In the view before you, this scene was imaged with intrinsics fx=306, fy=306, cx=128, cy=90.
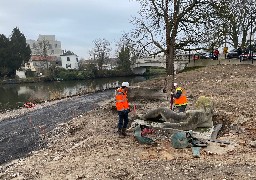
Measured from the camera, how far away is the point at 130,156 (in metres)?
8.45

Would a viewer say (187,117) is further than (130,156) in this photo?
Yes

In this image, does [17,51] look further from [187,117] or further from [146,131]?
[187,117]

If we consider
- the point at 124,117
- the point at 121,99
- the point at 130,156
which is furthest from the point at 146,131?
the point at 130,156

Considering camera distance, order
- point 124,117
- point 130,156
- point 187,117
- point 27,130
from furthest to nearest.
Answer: point 27,130
point 124,117
point 187,117
point 130,156

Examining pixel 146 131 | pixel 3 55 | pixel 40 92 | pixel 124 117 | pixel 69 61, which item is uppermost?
pixel 3 55

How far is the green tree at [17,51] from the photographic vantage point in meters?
74.0

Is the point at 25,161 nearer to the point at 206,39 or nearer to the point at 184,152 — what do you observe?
the point at 184,152

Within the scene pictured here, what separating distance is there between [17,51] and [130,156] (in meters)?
73.8

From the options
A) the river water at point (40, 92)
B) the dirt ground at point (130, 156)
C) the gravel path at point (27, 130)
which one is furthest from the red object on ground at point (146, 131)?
the river water at point (40, 92)

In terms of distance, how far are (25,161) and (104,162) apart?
296 centimetres

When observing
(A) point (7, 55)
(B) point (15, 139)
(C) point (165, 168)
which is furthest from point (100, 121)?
(A) point (7, 55)

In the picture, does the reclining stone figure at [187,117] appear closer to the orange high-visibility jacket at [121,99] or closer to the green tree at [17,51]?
the orange high-visibility jacket at [121,99]

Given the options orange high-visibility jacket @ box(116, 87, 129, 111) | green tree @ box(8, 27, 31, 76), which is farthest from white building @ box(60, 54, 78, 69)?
orange high-visibility jacket @ box(116, 87, 129, 111)

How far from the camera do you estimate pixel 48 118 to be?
1752 cm
